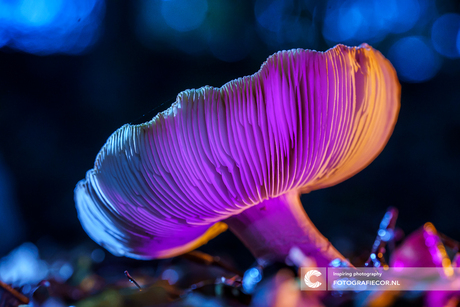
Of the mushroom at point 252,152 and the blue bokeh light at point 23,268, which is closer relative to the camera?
the mushroom at point 252,152

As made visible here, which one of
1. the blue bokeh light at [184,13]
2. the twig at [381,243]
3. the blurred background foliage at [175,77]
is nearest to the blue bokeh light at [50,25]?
the blurred background foliage at [175,77]

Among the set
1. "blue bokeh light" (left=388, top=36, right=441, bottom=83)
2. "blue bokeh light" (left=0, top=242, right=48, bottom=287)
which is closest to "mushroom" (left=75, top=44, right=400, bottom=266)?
"blue bokeh light" (left=0, top=242, right=48, bottom=287)

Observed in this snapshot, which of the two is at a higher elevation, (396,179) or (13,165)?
(13,165)

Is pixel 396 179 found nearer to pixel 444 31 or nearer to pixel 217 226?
pixel 444 31

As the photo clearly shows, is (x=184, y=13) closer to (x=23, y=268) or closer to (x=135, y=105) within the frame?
(x=135, y=105)

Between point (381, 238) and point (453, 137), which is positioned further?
point (453, 137)

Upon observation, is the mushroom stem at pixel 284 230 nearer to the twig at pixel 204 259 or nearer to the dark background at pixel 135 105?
the twig at pixel 204 259

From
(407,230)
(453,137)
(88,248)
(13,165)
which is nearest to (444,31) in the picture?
(453,137)
